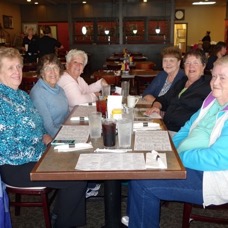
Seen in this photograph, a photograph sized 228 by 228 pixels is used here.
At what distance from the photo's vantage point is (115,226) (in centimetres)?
207

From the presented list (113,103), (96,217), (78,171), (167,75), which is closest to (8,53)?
(113,103)

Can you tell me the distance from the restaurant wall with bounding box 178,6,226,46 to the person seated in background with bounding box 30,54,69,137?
14.9 metres

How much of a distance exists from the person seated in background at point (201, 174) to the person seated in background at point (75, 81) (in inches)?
56.7

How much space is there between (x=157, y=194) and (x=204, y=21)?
16114 mm

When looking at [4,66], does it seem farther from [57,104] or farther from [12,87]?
[57,104]

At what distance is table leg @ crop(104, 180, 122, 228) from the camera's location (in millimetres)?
2004

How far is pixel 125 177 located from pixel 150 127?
2.40ft

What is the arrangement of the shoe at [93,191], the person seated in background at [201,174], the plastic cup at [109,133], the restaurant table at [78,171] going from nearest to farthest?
the restaurant table at [78,171], the person seated in background at [201,174], the plastic cup at [109,133], the shoe at [93,191]

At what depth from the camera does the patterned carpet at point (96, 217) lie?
7.73 feet

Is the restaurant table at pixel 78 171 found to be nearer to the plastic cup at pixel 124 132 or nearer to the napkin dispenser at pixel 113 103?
the plastic cup at pixel 124 132

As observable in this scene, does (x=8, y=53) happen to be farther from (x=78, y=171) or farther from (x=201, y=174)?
(x=201, y=174)

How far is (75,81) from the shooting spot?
3.15m

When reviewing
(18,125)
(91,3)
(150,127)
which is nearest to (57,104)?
(18,125)

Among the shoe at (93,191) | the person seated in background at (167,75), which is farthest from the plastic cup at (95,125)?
the person seated in background at (167,75)
